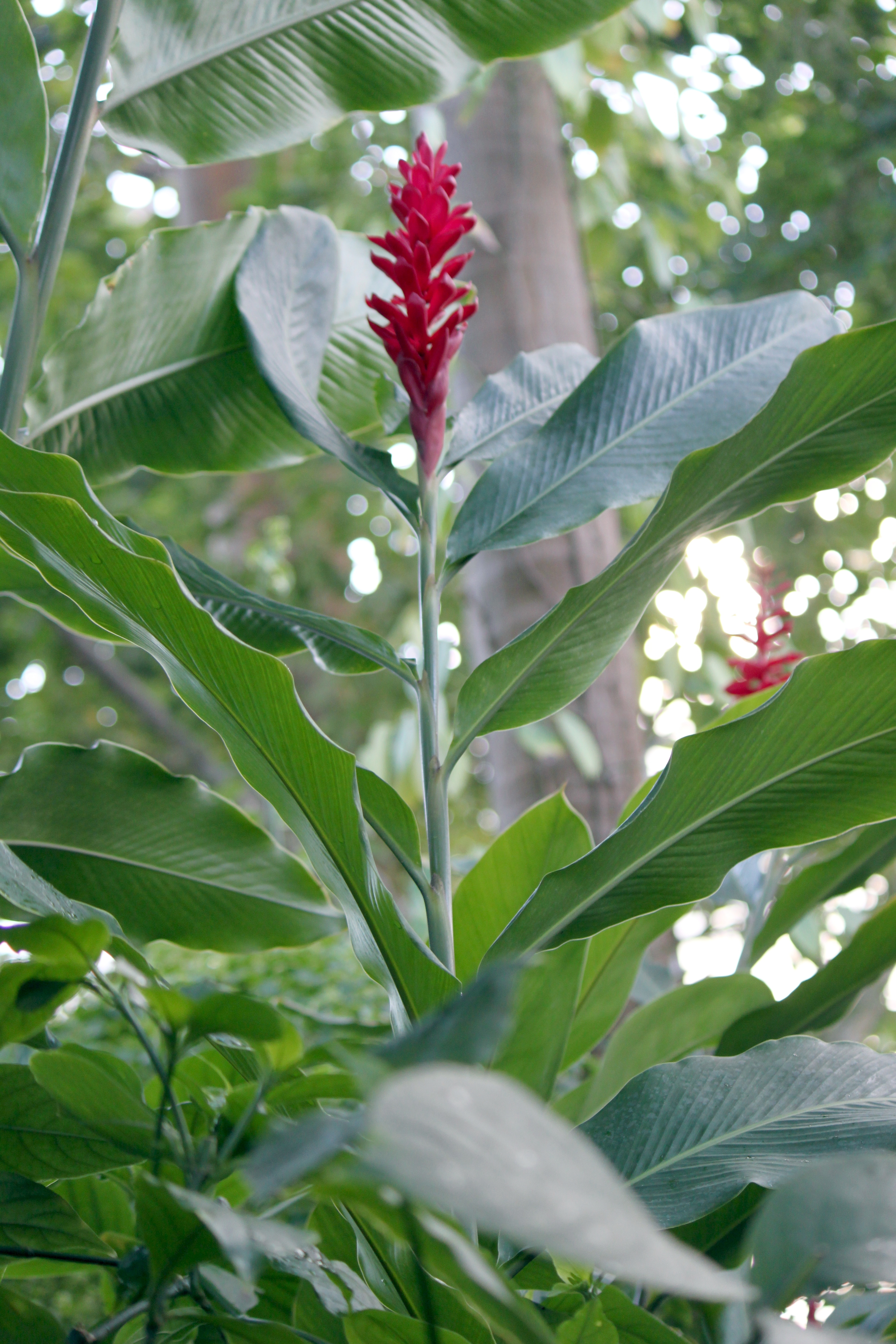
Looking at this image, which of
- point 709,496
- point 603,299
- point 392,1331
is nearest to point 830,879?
point 709,496

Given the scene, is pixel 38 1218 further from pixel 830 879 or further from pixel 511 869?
pixel 830 879

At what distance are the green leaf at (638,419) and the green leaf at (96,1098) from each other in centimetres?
38

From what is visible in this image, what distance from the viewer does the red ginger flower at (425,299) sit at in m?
0.62

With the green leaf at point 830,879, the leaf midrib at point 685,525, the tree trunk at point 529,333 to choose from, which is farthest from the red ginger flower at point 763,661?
the tree trunk at point 529,333

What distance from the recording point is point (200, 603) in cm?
71

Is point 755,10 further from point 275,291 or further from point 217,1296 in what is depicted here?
point 217,1296

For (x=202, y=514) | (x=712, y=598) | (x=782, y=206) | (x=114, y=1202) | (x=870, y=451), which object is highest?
(x=870, y=451)

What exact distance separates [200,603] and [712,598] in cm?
172

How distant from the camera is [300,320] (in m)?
0.75

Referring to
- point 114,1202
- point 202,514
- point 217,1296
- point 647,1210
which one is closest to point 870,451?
point 647,1210

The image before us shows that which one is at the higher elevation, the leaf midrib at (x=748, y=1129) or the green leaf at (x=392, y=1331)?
A: the green leaf at (x=392, y=1331)

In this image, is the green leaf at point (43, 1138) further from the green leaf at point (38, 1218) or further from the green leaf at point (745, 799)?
the green leaf at point (745, 799)

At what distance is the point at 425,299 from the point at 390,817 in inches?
13.2

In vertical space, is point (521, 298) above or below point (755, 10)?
below
